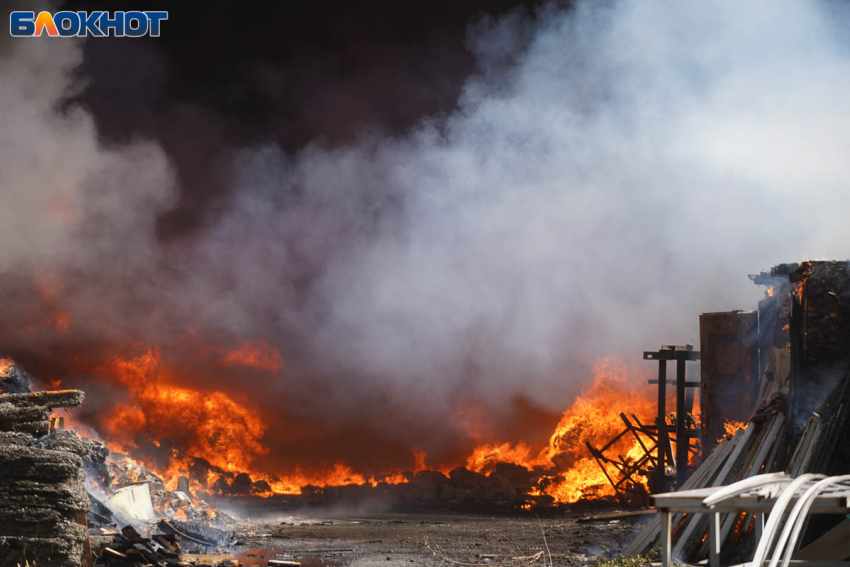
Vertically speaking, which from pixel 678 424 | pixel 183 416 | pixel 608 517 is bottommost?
pixel 608 517

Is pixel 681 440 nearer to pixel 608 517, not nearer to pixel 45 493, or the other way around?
pixel 608 517

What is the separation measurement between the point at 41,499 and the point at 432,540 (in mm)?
8723

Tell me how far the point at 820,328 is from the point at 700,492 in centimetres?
606

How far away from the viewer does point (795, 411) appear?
9820 mm

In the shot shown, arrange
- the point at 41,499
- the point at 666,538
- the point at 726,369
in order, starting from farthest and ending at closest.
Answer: the point at 726,369, the point at 41,499, the point at 666,538

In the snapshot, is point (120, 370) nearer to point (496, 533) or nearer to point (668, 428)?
point (496, 533)

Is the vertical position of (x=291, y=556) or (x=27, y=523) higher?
(x=27, y=523)

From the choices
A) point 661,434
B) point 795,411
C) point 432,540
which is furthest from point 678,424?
point 432,540

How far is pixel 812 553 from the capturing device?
290 inches

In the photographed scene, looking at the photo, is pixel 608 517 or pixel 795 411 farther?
pixel 608 517

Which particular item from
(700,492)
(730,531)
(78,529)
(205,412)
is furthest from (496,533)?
(205,412)

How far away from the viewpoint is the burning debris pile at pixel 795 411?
916 cm

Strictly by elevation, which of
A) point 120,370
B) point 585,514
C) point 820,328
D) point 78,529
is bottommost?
point 585,514

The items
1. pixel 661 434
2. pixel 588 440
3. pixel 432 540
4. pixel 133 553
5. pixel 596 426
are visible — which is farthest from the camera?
pixel 596 426
